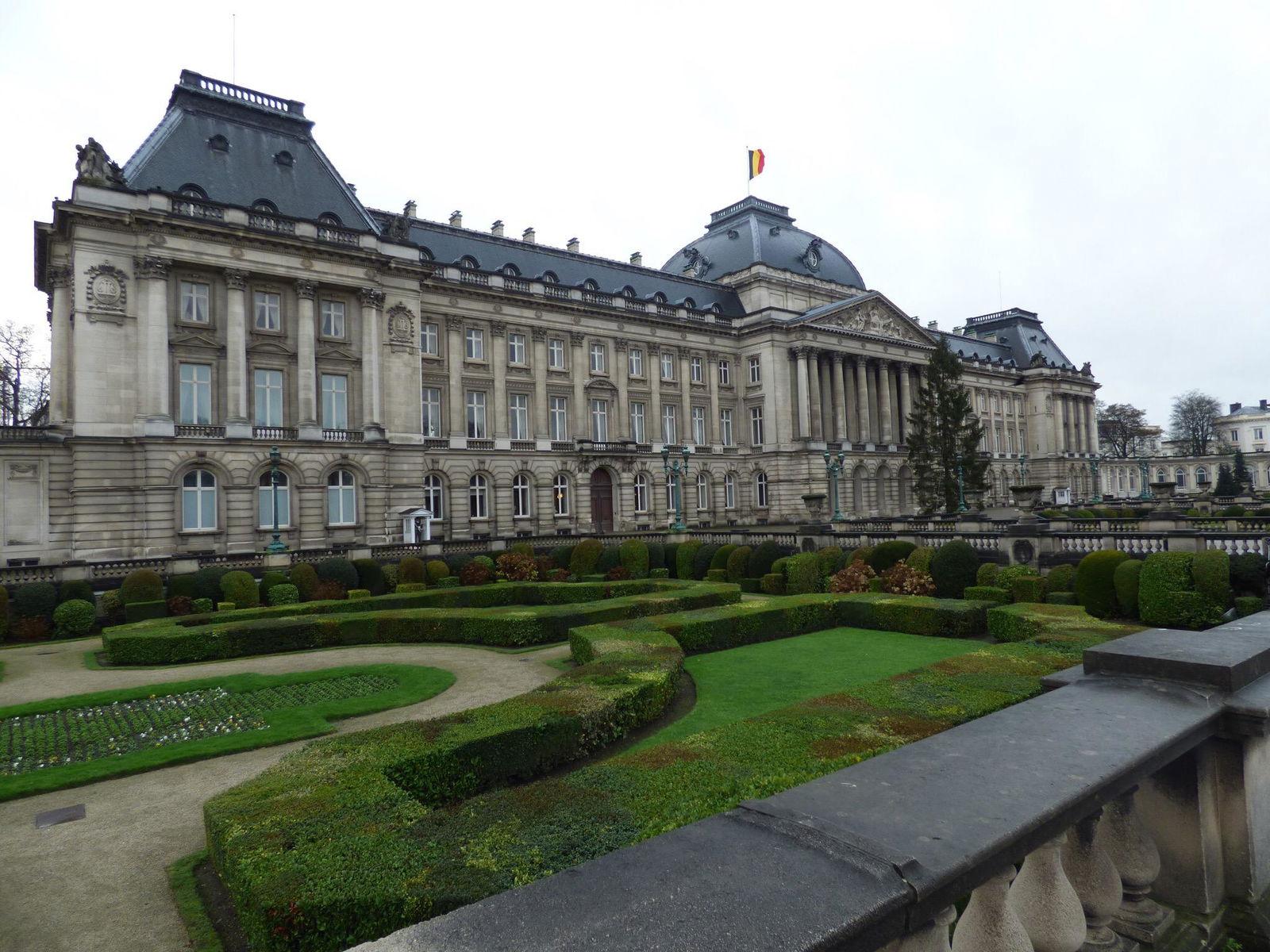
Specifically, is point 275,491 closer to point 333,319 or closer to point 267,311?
point 267,311

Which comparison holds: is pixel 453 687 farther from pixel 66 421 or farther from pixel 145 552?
pixel 66 421

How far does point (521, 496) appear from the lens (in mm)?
46969

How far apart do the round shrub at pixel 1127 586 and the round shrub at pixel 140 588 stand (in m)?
29.3

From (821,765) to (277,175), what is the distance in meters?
41.9

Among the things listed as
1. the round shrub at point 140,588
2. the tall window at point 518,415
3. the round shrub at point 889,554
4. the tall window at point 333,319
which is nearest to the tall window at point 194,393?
the tall window at point 333,319

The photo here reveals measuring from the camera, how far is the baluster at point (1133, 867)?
11.2ft

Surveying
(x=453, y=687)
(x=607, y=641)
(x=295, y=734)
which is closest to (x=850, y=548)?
(x=607, y=641)

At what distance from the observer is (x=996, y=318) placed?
95188mm

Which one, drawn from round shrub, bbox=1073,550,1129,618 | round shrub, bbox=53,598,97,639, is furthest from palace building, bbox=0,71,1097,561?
round shrub, bbox=1073,550,1129,618

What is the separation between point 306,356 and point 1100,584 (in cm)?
3465

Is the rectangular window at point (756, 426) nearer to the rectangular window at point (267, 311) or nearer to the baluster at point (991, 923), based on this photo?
the rectangular window at point (267, 311)

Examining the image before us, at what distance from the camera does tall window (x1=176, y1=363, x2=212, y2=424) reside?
3466cm

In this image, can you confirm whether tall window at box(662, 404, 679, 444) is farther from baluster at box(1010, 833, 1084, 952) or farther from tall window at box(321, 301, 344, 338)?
baluster at box(1010, 833, 1084, 952)

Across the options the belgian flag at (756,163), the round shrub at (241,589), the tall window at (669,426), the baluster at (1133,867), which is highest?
the belgian flag at (756,163)
